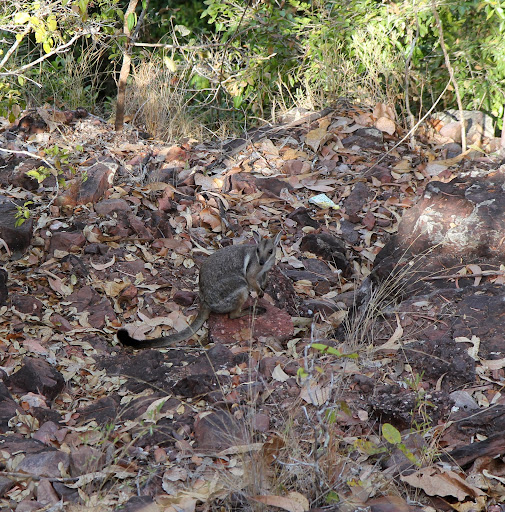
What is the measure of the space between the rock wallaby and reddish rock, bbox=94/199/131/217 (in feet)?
4.54

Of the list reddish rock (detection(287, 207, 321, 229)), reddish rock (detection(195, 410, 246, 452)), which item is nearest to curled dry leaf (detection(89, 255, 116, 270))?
reddish rock (detection(287, 207, 321, 229))

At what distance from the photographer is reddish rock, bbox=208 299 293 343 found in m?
5.44

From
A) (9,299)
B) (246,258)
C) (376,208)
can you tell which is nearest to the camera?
(9,299)

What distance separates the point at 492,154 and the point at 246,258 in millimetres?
3937

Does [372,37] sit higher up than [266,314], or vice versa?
[372,37]

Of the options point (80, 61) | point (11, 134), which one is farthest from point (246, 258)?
point (80, 61)

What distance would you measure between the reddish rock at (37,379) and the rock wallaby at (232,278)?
117 centimetres

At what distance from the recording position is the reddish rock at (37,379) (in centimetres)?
440

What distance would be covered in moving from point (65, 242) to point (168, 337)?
5.21 feet

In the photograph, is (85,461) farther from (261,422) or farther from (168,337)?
(168,337)

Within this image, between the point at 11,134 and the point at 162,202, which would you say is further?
the point at 11,134

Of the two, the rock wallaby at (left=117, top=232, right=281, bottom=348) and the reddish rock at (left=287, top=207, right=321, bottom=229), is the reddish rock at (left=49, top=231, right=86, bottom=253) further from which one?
the reddish rock at (left=287, top=207, right=321, bottom=229)

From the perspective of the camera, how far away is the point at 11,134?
7.94 m

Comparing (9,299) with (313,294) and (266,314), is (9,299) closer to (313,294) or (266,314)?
(266,314)
